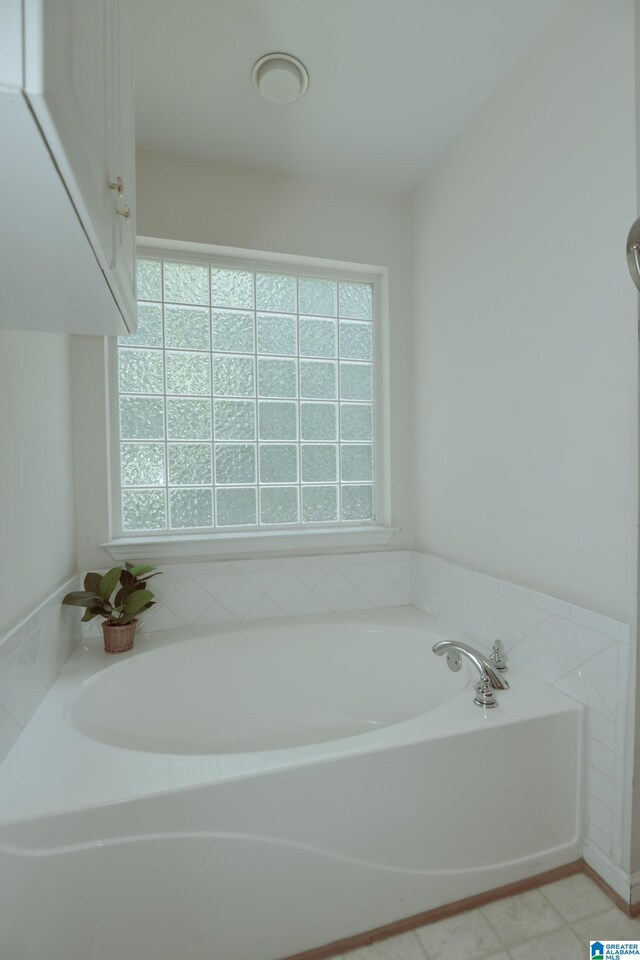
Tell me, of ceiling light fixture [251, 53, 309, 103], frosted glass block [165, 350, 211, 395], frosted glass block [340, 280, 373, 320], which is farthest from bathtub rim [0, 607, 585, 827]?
ceiling light fixture [251, 53, 309, 103]

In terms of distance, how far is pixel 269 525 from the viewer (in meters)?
2.33

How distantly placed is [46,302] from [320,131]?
1514mm

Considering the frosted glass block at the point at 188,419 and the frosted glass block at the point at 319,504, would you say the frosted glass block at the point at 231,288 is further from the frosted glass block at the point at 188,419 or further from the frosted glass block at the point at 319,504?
the frosted glass block at the point at 319,504

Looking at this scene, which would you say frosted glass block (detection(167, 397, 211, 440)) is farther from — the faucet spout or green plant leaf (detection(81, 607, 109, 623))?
the faucet spout

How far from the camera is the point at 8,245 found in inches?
32.0

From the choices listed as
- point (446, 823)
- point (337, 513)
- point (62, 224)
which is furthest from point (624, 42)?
point (446, 823)

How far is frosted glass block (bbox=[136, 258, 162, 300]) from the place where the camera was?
2.18 meters

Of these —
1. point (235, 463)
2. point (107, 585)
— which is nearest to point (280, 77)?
point (235, 463)

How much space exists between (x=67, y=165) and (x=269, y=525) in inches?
71.5

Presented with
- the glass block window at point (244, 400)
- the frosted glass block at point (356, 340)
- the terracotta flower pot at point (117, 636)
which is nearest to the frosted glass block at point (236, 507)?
the glass block window at point (244, 400)

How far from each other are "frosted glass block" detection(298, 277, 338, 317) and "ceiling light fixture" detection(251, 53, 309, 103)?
790mm

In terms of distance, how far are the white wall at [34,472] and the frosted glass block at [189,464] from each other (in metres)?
0.44

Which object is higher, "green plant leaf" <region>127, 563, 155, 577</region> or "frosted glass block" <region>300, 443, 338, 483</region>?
"frosted glass block" <region>300, 443, 338, 483</region>

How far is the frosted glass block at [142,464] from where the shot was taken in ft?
7.10
